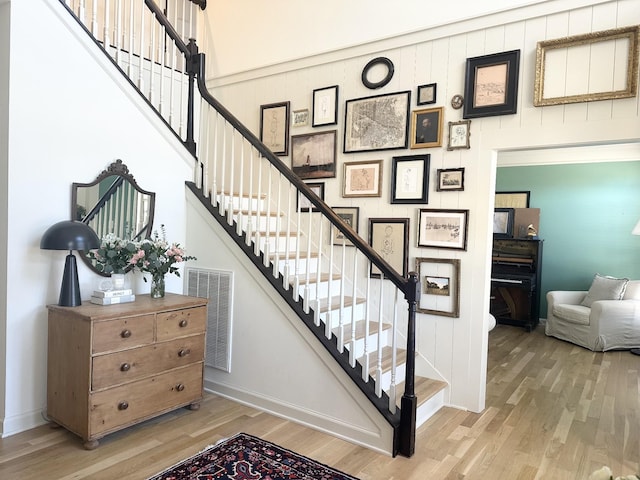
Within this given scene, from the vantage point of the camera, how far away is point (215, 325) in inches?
147

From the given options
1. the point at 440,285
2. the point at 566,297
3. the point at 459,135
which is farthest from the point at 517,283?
the point at 459,135

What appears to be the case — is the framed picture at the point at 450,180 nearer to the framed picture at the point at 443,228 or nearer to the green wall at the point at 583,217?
the framed picture at the point at 443,228

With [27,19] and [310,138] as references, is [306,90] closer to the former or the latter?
[310,138]

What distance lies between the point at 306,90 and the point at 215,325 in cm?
236

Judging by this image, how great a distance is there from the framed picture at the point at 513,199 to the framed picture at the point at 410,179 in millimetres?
3923

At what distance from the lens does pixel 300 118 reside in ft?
14.4

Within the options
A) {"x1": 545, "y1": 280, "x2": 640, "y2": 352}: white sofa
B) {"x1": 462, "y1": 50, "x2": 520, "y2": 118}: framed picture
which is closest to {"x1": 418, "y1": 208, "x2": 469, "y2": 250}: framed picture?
{"x1": 462, "y1": 50, "x2": 520, "y2": 118}: framed picture

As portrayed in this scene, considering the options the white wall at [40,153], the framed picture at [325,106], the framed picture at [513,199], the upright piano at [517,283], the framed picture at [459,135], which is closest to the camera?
the white wall at [40,153]

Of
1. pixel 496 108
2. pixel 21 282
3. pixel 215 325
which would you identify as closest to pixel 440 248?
pixel 496 108

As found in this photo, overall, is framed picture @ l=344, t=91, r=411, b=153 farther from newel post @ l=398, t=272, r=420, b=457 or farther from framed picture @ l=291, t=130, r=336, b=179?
newel post @ l=398, t=272, r=420, b=457

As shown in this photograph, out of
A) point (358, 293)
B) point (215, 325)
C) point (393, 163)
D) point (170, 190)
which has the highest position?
point (393, 163)

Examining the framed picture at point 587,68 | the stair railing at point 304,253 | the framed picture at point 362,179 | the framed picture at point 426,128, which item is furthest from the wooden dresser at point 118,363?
the framed picture at point 587,68

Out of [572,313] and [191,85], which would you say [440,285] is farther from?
[572,313]

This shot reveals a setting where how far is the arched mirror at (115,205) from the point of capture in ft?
10.3
